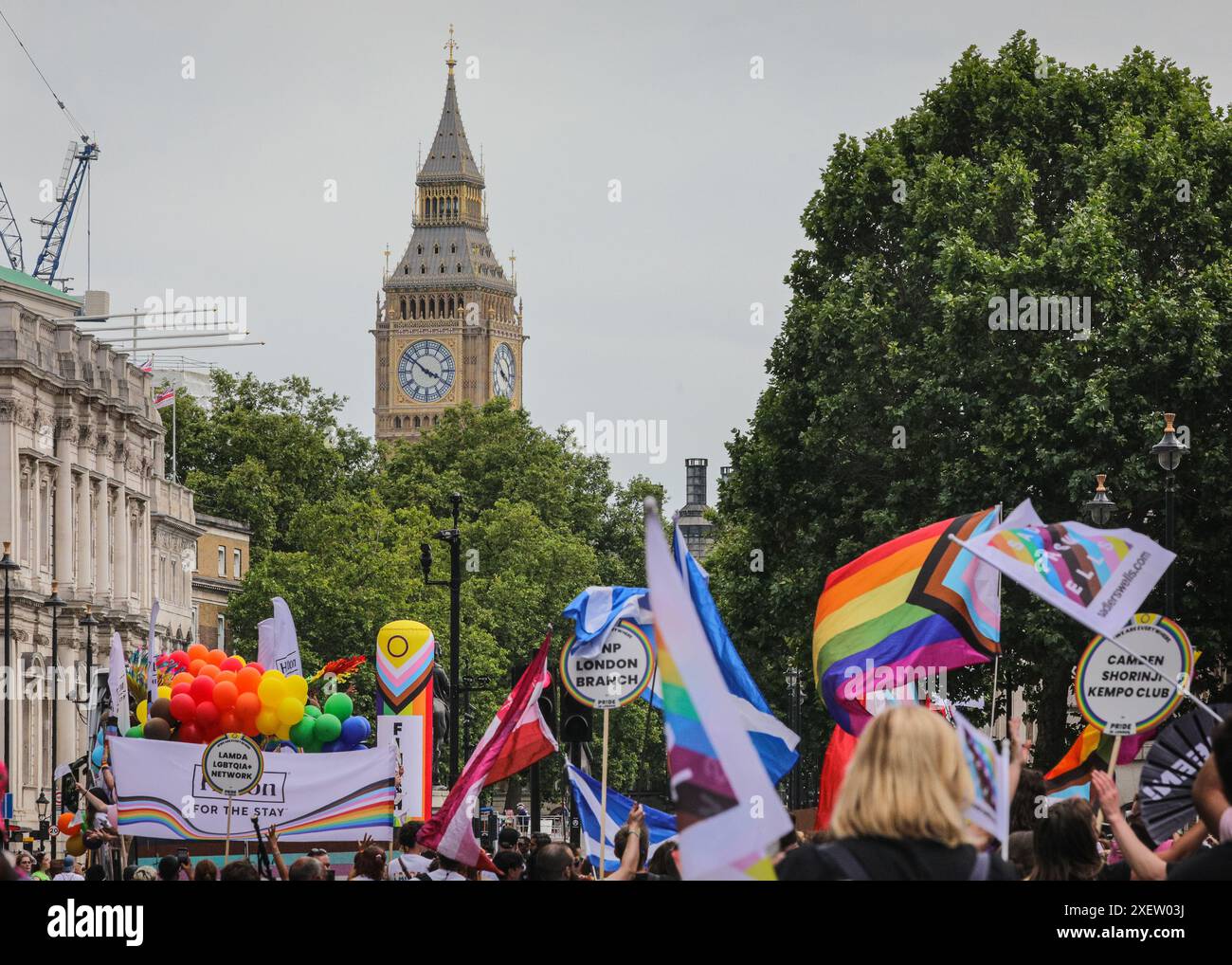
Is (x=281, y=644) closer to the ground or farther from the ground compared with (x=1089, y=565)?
closer to the ground

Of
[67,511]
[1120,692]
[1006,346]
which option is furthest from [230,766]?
[67,511]

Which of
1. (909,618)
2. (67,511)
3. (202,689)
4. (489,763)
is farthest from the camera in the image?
(67,511)

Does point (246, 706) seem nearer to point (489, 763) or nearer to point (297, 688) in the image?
point (297, 688)

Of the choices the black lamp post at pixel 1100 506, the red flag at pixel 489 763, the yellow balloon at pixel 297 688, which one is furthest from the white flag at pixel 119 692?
the black lamp post at pixel 1100 506

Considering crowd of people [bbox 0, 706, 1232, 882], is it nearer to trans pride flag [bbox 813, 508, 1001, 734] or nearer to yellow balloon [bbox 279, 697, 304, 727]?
trans pride flag [bbox 813, 508, 1001, 734]

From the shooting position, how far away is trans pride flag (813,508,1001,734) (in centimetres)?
1677

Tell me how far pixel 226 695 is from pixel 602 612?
11980 mm

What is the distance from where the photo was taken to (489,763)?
56.9ft

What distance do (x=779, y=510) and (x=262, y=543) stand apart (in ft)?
214

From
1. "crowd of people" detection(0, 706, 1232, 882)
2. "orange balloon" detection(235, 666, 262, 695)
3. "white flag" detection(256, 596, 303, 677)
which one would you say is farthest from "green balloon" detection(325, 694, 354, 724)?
"crowd of people" detection(0, 706, 1232, 882)
